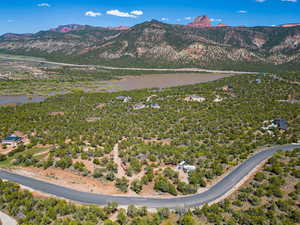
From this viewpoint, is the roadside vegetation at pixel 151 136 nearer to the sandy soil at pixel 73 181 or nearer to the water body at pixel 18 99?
the sandy soil at pixel 73 181

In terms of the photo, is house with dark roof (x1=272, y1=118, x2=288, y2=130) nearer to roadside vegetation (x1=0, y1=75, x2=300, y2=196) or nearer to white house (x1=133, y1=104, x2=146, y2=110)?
roadside vegetation (x1=0, y1=75, x2=300, y2=196)

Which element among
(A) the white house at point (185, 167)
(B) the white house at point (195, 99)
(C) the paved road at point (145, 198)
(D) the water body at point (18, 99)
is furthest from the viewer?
(D) the water body at point (18, 99)

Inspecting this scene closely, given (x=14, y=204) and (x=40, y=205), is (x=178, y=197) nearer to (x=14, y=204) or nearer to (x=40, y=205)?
(x=40, y=205)

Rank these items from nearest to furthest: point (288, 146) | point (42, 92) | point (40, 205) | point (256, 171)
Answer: point (40, 205), point (256, 171), point (288, 146), point (42, 92)

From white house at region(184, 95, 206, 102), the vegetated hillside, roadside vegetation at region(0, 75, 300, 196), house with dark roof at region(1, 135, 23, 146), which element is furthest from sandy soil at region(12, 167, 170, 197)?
white house at region(184, 95, 206, 102)

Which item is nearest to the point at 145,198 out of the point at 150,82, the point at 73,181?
the point at 73,181

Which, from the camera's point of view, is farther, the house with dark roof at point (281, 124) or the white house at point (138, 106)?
the white house at point (138, 106)

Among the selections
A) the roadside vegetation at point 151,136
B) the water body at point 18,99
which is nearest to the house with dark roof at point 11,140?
the roadside vegetation at point 151,136

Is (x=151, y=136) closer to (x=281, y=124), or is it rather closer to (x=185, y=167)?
(x=185, y=167)

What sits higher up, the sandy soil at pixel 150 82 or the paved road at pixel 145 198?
the sandy soil at pixel 150 82

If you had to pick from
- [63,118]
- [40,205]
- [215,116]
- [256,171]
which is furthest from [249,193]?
[63,118]

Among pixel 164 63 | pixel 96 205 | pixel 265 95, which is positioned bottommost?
pixel 96 205
